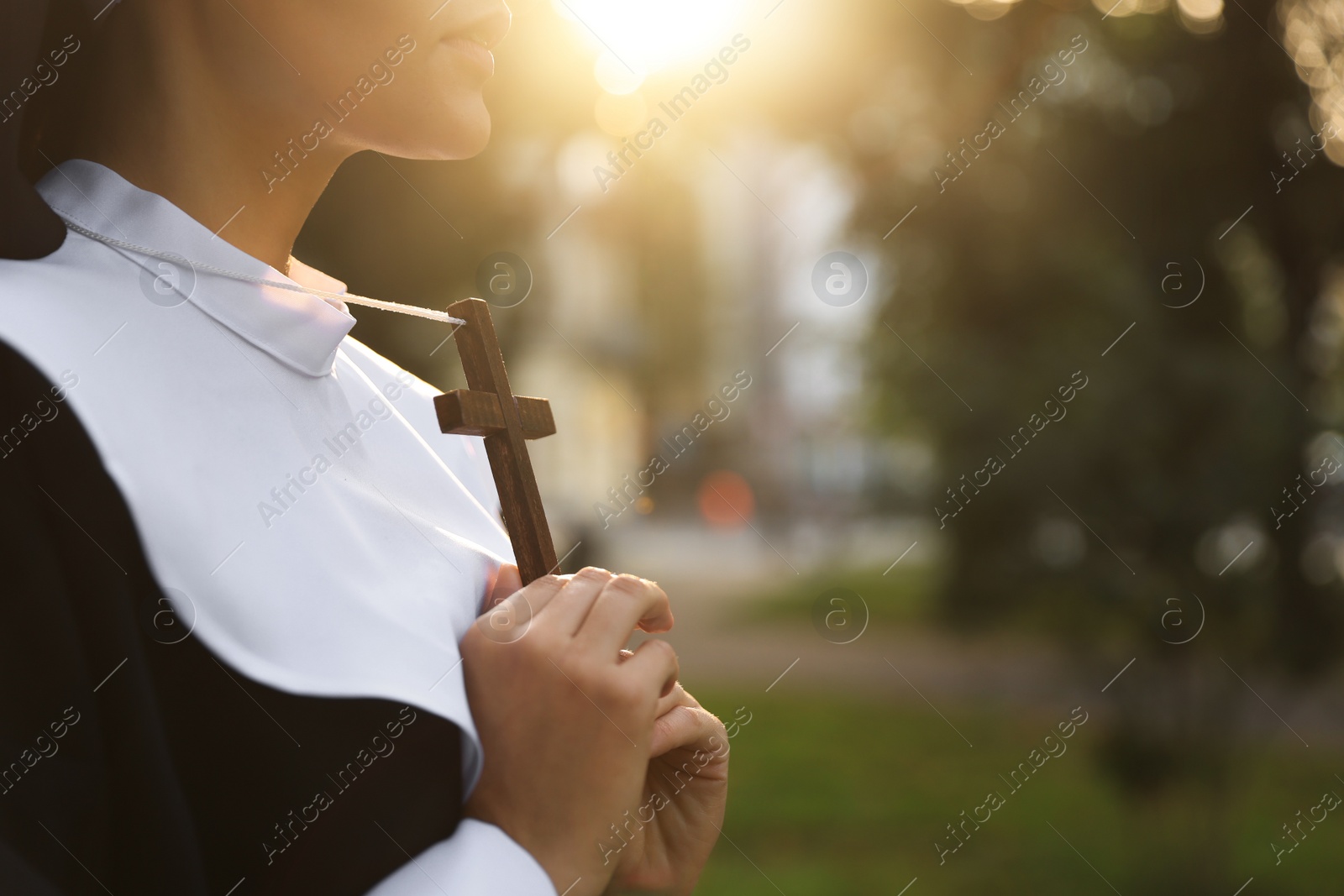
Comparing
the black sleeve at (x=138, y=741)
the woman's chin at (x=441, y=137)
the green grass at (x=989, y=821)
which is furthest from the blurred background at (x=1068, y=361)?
the black sleeve at (x=138, y=741)

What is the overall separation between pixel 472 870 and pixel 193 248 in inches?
29.7

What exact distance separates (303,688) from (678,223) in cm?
653

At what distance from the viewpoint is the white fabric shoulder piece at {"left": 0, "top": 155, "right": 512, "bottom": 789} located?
1116 mm

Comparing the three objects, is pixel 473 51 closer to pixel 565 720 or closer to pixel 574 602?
pixel 574 602

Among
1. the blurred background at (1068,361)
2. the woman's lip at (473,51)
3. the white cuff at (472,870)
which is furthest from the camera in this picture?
the blurred background at (1068,361)

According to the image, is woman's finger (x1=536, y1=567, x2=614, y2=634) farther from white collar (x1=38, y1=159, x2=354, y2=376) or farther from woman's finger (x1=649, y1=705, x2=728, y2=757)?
white collar (x1=38, y1=159, x2=354, y2=376)

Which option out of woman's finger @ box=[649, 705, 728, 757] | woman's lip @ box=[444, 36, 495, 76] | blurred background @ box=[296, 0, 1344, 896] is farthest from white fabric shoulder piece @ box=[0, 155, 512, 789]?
blurred background @ box=[296, 0, 1344, 896]

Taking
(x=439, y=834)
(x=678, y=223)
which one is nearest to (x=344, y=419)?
(x=439, y=834)

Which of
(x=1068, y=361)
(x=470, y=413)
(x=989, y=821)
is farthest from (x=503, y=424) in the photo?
(x=989, y=821)

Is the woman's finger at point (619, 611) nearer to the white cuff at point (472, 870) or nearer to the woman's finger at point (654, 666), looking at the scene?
the woman's finger at point (654, 666)

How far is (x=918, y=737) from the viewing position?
30.2 ft

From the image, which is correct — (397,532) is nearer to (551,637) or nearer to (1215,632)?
(551,637)

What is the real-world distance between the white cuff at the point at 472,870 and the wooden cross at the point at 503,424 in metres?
0.30

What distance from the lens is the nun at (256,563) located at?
109 cm
